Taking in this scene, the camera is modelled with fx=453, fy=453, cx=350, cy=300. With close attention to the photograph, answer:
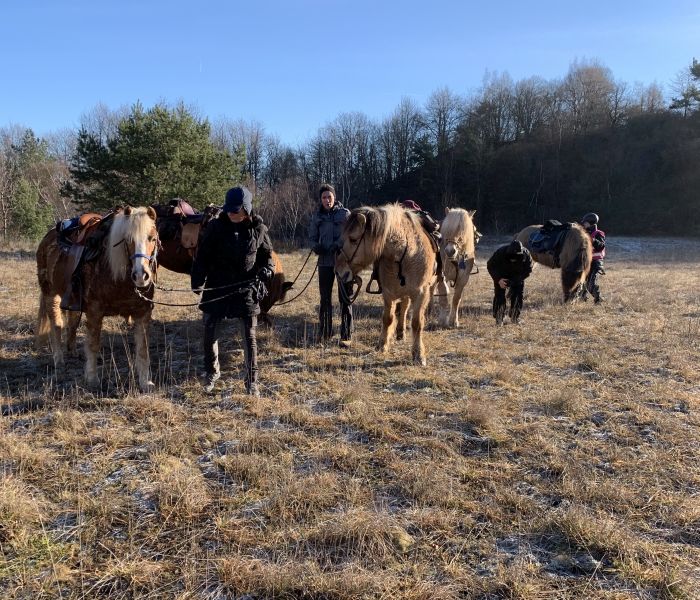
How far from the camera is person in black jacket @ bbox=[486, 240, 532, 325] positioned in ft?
23.9

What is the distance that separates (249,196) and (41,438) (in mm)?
2685

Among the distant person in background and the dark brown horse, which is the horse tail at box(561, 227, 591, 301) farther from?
the dark brown horse

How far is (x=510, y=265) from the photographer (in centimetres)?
740

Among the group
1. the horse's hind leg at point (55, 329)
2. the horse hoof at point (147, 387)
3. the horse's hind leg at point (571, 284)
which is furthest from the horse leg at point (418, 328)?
the horse's hind leg at point (571, 284)

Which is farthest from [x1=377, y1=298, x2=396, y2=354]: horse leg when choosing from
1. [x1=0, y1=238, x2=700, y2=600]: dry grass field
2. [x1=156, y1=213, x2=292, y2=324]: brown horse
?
[x1=156, y1=213, x2=292, y2=324]: brown horse

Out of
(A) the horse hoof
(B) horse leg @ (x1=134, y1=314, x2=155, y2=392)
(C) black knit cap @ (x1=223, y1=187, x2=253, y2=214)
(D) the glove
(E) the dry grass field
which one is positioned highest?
(C) black knit cap @ (x1=223, y1=187, x2=253, y2=214)

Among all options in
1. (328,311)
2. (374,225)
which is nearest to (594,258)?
(328,311)

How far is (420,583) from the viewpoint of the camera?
7.08ft

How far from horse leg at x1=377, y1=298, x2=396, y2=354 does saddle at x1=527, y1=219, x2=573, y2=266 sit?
565 centimetres

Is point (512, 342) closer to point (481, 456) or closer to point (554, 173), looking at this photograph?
point (481, 456)

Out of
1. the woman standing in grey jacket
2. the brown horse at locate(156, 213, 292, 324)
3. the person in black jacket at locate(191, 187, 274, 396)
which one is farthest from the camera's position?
the brown horse at locate(156, 213, 292, 324)

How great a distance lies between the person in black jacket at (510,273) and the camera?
23.9 feet

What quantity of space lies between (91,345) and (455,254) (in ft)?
16.4

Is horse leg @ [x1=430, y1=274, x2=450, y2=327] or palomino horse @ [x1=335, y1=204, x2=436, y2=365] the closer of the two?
palomino horse @ [x1=335, y1=204, x2=436, y2=365]
